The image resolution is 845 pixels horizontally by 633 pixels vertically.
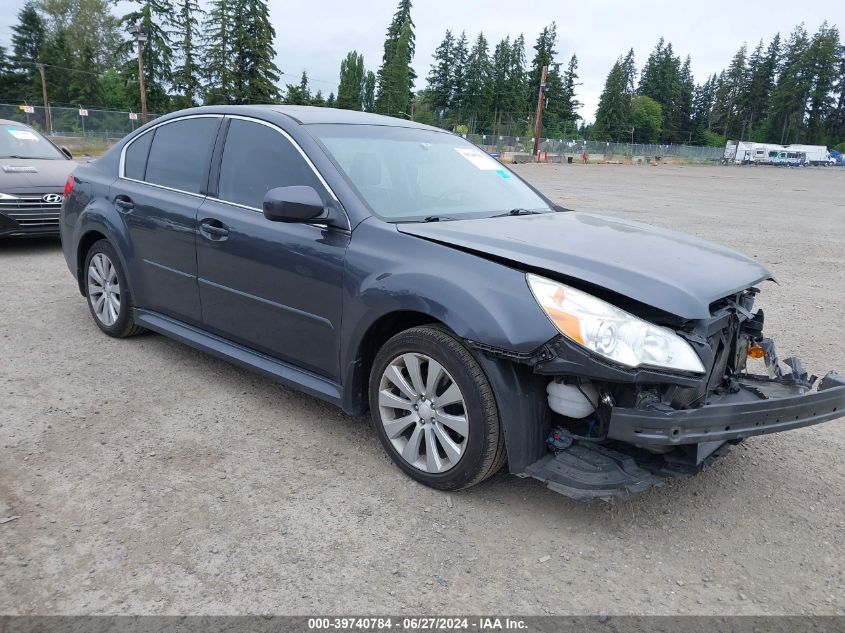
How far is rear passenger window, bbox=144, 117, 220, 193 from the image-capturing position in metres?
4.12

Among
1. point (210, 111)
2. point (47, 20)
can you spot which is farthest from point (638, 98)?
point (210, 111)

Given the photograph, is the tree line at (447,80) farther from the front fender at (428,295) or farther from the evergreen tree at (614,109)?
the front fender at (428,295)

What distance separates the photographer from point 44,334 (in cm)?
508

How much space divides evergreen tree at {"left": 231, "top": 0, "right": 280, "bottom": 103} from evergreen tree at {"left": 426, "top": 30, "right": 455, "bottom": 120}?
4673cm

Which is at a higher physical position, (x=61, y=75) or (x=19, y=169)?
(x=61, y=75)

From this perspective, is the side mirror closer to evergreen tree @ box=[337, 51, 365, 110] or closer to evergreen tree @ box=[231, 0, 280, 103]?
evergreen tree @ box=[231, 0, 280, 103]

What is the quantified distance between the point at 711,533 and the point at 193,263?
3.15 metres

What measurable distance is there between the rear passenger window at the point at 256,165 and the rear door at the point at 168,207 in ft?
0.68

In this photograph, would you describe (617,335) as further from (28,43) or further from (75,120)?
(28,43)

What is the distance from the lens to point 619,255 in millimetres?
2941

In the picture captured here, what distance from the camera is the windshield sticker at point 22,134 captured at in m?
8.76

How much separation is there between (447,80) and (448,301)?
11176cm

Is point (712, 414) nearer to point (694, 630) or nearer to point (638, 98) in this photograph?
point (694, 630)

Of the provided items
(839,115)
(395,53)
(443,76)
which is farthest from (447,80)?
(839,115)
